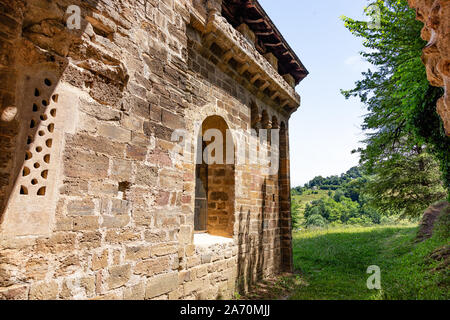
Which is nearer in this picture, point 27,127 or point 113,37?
point 27,127

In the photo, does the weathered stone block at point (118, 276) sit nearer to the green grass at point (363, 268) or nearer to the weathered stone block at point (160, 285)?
the weathered stone block at point (160, 285)

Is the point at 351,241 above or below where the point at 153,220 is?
below

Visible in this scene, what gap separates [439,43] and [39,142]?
129 inches

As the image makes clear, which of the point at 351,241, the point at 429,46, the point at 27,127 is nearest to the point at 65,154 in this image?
the point at 27,127

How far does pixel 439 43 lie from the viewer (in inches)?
80.0

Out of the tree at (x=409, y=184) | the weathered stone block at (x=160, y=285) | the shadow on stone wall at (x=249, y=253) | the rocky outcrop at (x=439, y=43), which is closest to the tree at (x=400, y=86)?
the tree at (x=409, y=184)


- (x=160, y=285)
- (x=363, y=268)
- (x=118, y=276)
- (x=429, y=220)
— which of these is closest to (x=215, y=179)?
(x=160, y=285)

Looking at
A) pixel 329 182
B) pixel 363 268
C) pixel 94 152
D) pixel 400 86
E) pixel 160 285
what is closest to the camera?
pixel 94 152

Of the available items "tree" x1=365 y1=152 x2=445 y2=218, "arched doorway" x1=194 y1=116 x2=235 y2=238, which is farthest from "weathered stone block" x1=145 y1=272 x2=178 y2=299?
"tree" x1=365 y1=152 x2=445 y2=218

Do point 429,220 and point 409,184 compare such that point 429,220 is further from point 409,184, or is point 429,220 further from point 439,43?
point 439,43

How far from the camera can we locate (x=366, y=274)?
787cm

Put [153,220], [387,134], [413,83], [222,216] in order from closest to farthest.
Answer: [153,220] → [413,83] → [222,216] → [387,134]
